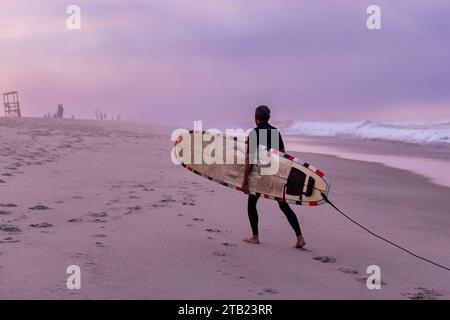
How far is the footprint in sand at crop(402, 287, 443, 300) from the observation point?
152 inches

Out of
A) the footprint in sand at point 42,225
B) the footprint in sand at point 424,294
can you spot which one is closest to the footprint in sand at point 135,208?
the footprint in sand at point 42,225

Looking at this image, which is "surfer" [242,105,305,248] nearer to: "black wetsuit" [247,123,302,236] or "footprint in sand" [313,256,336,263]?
"black wetsuit" [247,123,302,236]

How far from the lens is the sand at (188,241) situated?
372 cm

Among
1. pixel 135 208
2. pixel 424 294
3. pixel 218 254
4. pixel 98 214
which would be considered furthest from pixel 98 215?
pixel 424 294

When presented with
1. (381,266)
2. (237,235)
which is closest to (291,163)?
(237,235)

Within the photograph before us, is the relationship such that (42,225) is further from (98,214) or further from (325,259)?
(325,259)

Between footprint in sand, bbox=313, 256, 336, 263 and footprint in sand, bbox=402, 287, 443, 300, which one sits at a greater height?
footprint in sand, bbox=313, 256, 336, 263

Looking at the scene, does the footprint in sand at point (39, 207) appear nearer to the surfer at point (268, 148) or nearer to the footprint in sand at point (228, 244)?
the footprint in sand at point (228, 244)

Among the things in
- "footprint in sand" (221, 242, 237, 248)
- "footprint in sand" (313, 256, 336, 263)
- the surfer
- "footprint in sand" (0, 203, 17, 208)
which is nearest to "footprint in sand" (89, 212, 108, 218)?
"footprint in sand" (0, 203, 17, 208)

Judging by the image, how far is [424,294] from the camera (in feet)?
13.0

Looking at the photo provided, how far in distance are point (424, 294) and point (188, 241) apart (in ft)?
7.87
